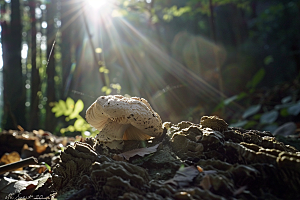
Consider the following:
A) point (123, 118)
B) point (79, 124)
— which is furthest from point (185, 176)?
point (79, 124)

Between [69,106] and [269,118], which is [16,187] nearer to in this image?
[69,106]

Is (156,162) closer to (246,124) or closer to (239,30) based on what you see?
(246,124)

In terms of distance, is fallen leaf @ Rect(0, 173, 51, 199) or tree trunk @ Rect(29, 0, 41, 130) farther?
tree trunk @ Rect(29, 0, 41, 130)

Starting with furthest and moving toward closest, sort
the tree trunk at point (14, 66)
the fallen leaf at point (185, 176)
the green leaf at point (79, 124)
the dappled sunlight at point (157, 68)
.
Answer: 1. the dappled sunlight at point (157, 68)
2. the tree trunk at point (14, 66)
3. the green leaf at point (79, 124)
4. the fallen leaf at point (185, 176)

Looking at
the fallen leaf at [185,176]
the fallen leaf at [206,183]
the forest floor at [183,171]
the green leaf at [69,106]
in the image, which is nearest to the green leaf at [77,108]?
the green leaf at [69,106]

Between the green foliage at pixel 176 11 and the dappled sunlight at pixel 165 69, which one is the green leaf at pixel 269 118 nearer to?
the dappled sunlight at pixel 165 69

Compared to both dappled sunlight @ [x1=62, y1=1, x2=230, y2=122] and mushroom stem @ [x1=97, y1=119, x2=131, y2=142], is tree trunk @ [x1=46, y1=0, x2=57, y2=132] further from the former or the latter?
mushroom stem @ [x1=97, y1=119, x2=131, y2=142]

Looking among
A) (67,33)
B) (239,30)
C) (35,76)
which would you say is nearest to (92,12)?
(67,33)

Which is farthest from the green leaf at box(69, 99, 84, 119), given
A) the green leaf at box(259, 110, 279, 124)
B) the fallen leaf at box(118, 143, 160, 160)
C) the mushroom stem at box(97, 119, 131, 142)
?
the green leaf at box(259, 110, 279, 124)
